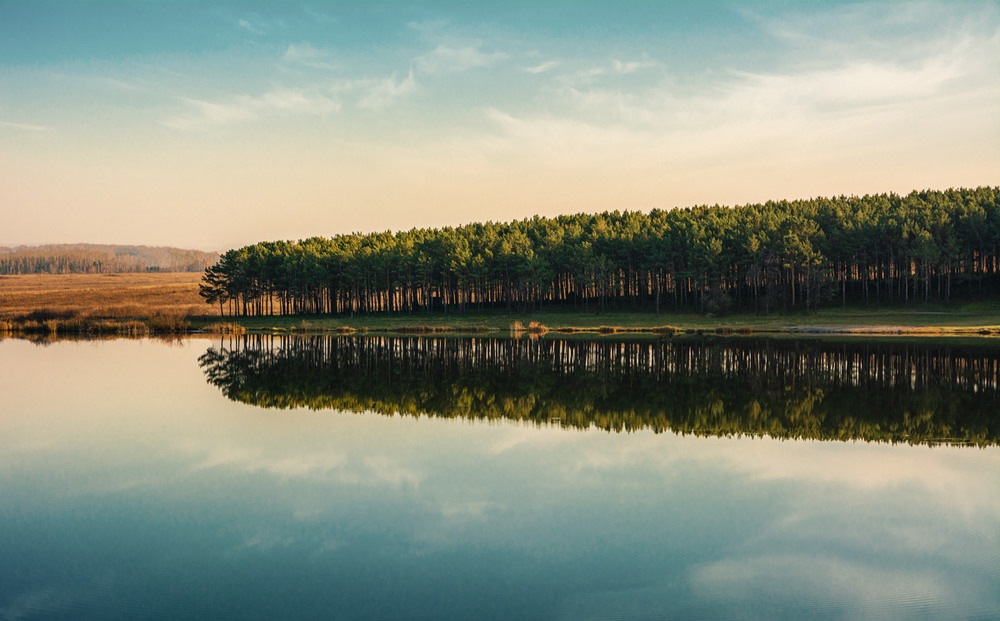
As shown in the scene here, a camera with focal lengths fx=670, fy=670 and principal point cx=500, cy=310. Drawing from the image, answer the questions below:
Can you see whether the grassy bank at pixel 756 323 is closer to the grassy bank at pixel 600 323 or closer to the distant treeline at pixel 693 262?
the grassy bank at pixel 600 323

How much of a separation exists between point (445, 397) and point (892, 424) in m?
15.8

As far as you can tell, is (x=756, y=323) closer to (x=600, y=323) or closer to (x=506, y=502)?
(x=600, y=323)

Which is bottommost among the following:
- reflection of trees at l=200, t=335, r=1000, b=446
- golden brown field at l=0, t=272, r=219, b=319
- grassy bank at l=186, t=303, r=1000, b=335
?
grassy bank at l=186, t=303, r=1000, b=335

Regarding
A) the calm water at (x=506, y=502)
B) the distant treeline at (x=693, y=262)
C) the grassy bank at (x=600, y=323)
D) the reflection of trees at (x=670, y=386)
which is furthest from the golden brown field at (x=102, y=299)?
the calm water at (x=506, y=502)

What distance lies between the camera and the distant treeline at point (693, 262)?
9294 centimetres

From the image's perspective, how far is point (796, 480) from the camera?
15039 millimetres

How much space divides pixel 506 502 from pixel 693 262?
86960 millimetres

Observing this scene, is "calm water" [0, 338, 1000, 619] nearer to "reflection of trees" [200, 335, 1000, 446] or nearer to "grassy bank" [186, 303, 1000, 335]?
"reflection of trees" [200, 335, 1000, 446]

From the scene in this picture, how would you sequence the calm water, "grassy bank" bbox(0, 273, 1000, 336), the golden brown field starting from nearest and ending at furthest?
the calm water
"grassy bank" bbox(0, 273, 1000, 336)
the golden brown field

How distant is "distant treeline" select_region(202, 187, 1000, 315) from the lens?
9294 centimetres

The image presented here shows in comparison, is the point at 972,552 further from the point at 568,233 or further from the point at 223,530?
the point at 568,233

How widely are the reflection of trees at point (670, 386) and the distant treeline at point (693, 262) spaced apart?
47322mm

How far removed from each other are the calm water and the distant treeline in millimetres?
68863

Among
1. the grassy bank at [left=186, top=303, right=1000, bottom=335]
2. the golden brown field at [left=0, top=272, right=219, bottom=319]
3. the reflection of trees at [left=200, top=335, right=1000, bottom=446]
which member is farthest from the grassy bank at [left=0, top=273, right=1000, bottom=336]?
the reflection of trees at [left=200, top=335, right=1000, bottom=446]
